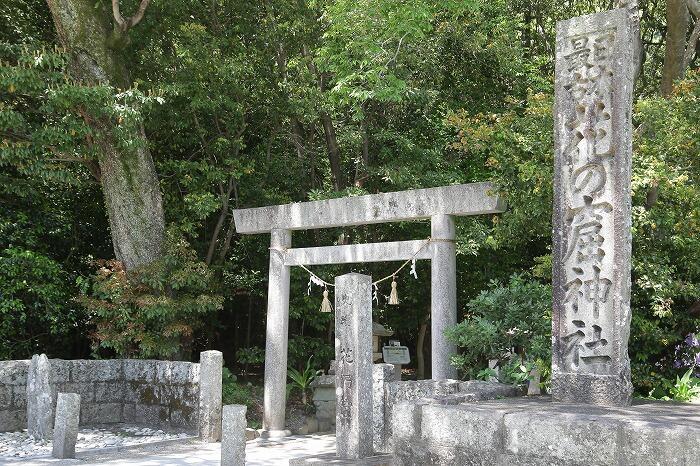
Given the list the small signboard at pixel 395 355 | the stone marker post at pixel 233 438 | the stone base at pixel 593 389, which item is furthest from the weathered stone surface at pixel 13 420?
the stone base at pixel 593 389

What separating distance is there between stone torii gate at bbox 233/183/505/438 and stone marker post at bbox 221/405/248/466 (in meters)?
2.83

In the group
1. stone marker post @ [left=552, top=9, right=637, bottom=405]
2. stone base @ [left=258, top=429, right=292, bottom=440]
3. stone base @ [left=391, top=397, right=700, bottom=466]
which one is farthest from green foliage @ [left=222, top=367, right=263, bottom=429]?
stone marker post @ [left=552, top=9, right=637, bottom=405]

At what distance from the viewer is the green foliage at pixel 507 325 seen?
8.52 meters

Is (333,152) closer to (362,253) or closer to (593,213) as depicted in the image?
(362,253)

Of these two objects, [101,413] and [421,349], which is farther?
[421,349]

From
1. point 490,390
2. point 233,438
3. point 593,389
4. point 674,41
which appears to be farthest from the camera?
point 674,41

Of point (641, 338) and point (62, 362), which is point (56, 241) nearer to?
point (62, 362)

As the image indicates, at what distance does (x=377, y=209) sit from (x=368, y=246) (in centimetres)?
57

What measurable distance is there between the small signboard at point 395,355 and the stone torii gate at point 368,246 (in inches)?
115

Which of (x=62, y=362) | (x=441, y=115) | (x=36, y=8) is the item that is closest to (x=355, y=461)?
(x=62, y=362)

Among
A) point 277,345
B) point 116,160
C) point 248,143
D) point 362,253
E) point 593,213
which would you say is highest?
point 248,143

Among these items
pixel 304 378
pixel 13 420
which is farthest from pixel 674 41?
pixel 13 420

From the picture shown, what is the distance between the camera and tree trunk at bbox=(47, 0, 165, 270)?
13211 mm

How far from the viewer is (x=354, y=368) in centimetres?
808
